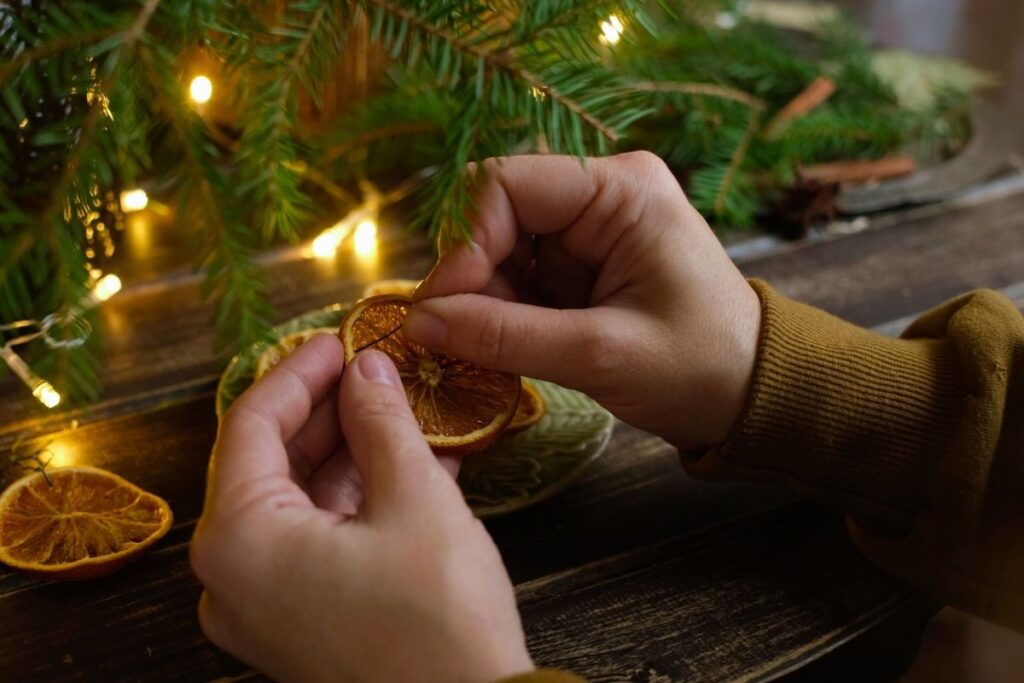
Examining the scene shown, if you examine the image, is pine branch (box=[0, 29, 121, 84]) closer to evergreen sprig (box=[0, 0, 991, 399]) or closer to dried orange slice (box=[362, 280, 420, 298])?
evergreen sprig (box=[0, 0, 991, 399])

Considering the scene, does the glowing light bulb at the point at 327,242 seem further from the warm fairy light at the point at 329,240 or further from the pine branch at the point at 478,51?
the pine branch at the point at 478,51

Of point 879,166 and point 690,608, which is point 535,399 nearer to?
point 690,608

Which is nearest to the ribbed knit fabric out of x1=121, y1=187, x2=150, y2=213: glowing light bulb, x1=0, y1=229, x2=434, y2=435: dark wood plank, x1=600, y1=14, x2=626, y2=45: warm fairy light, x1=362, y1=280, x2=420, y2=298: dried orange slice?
x1=600, y1=14, x2=626, y2=45: warm fairy light

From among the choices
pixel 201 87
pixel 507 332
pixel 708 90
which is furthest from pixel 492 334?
pixel 708 90

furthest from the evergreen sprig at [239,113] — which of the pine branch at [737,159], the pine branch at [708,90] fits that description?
the pine branch at [708,90]

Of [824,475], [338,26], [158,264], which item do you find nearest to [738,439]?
[824,475]

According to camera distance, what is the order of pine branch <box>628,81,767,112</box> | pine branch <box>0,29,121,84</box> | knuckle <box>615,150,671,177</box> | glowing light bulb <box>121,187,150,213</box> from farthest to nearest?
pine branch <box>628,81,767,112</box> < glowing light bulb <box>121,187,150,213</box> < knuckle <box>615,150,671,177</box> < pine branch <box>0,29,121,84</box>

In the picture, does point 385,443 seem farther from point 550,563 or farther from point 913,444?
point 913,444
